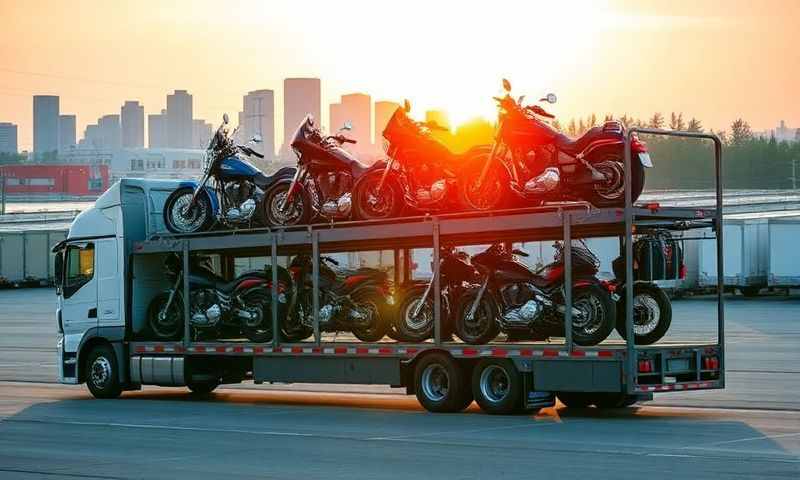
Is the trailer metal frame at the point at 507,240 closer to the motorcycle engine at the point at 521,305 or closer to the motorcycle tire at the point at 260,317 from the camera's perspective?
the motorcycle tire at the point at 260,317

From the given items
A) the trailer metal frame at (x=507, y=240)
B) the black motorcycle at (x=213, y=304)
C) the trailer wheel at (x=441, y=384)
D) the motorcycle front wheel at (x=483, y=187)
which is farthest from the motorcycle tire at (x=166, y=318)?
the motorcycle front wheel at (x=483, y=187)

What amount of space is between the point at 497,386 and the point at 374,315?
263 cm

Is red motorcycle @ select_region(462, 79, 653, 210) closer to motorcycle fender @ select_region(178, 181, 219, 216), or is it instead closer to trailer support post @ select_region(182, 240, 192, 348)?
motorcycle fender @ select_region(178, 181, 219, 216)

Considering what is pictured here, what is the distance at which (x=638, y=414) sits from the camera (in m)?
18.7

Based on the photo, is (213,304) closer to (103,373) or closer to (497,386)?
(103,373)

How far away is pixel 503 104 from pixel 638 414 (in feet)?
14.5

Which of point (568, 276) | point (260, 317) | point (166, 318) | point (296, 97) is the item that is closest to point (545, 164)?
point (568, 276)

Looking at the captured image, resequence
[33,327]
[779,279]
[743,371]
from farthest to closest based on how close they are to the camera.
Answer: [779,279] < [33,327] < [743,371]

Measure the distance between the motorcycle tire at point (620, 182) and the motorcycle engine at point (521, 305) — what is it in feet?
4.95

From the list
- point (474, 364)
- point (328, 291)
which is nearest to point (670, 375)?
point (474, 364)

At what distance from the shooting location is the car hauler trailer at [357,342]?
17.5 metres

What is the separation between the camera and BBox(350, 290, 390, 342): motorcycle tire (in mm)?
20438

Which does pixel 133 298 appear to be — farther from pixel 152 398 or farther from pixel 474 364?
pixel 474 364

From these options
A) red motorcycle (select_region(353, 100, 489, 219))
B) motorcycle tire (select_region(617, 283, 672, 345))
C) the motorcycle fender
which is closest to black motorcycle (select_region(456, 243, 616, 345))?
motorcycle tire (select_region(617, 283, 672, 345))
